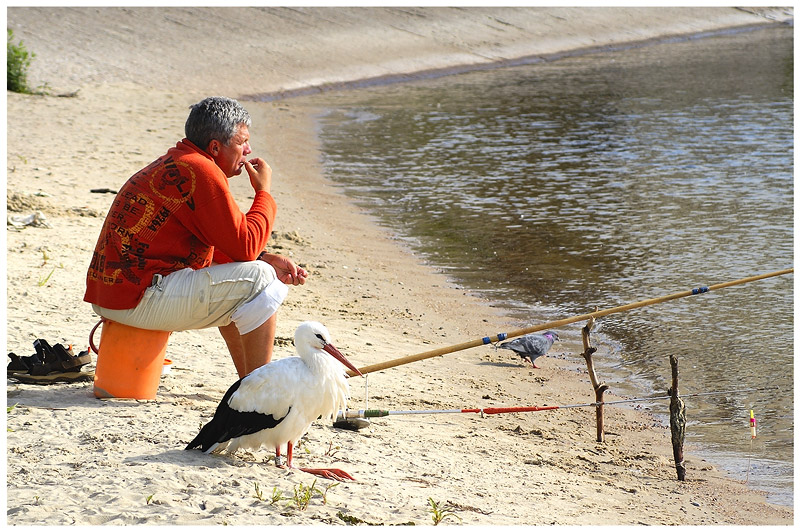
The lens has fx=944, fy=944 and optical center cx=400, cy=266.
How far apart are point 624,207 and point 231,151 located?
299 inches

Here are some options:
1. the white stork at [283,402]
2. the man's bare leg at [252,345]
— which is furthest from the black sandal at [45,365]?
the white stork at [283,402]

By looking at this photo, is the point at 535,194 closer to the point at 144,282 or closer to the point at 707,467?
the point at 707,467

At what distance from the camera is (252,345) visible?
177 inches

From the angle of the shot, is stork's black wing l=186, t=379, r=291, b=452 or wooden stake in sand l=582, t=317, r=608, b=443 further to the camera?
wooden stake in sand l=582, t=317, r=608, b=443

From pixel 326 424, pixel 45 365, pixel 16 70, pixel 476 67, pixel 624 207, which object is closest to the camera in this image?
pixel 45 365

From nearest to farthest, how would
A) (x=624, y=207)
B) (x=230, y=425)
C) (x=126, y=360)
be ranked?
(x=230, y=425)
(x=126, y=360)
(x=624, y=207)

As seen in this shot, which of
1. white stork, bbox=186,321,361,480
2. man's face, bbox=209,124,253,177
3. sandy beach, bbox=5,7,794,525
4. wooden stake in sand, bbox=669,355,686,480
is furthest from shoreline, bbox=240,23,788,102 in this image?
white stork, bbox=186,321,361,480

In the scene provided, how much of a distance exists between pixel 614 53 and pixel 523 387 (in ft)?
74.6

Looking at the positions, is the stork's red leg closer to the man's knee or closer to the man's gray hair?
the man's knee

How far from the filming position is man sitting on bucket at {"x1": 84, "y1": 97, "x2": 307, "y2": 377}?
4.21 m

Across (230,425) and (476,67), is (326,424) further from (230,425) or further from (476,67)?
(476,67)

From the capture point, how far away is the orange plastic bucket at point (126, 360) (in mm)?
4461

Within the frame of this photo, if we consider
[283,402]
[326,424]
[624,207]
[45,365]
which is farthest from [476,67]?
A: [283,402]

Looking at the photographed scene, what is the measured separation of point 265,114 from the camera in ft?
57.8
